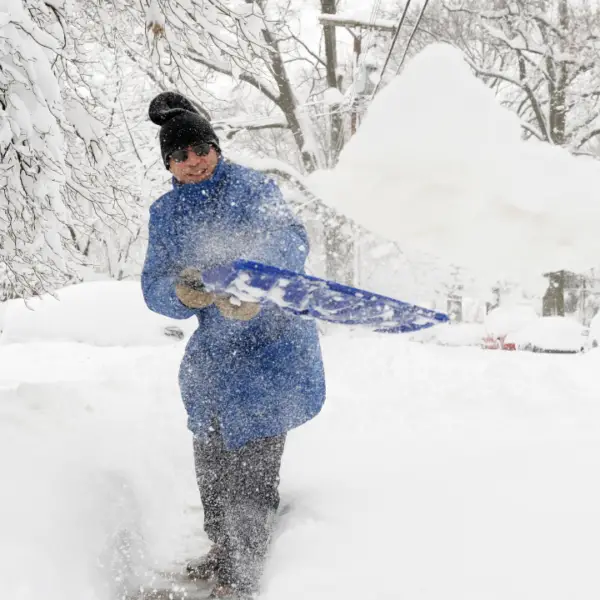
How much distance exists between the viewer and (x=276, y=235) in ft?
7.50

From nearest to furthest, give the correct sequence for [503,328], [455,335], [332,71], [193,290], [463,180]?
[463,180], [193,290], [503,328], [332,71], [455,335]

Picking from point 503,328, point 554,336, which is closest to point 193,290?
point 554,336

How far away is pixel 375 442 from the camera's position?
356 cm

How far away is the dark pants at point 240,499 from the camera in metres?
2.36

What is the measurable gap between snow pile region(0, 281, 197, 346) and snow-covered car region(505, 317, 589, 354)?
5894 mm

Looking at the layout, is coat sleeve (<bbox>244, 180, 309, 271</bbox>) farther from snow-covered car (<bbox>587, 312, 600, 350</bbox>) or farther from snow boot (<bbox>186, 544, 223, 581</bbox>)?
snow-covered car (<bbox>587, 312, 600, 350</bbox>)

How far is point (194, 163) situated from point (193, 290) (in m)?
0.51

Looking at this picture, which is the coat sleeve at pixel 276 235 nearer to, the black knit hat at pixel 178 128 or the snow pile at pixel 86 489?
the black knit hat at pixel 178 128

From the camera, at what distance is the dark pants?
7.73 ft

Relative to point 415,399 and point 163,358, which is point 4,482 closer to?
point 415,399

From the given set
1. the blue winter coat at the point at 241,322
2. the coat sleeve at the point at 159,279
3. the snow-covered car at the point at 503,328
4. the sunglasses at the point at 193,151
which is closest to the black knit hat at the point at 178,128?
the sunglasses at the point at 193,151

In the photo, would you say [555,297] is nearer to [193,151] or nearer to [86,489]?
[193,151]

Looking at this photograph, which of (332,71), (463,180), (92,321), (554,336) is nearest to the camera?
(463,180)

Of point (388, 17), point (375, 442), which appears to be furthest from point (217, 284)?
point (388, 17)
